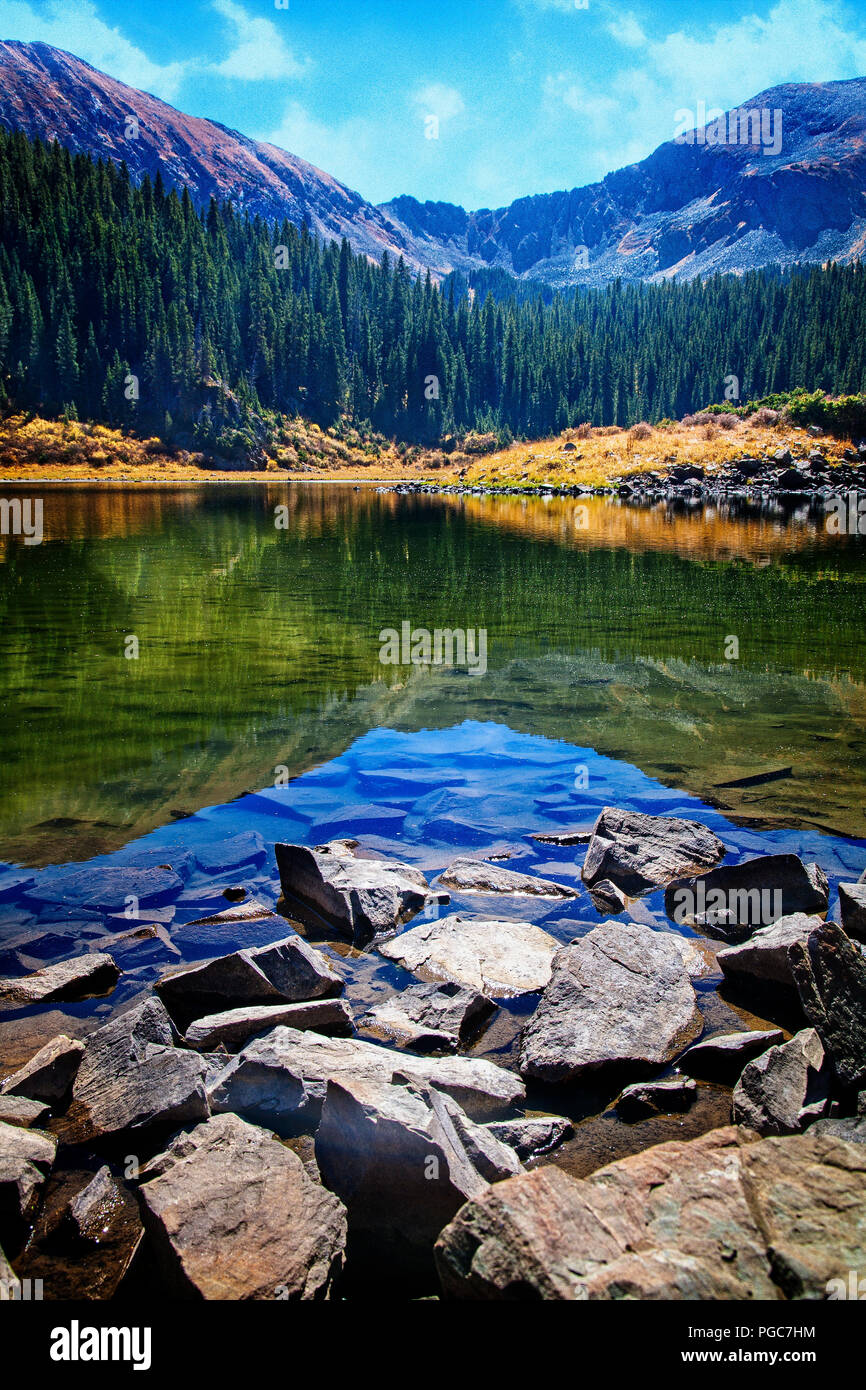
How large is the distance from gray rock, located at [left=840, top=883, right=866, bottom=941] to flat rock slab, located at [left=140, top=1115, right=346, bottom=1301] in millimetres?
4485

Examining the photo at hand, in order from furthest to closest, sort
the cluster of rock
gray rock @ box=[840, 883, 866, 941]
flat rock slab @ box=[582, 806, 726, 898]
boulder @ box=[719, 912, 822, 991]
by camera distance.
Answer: flat rock slab @ box=[582, 806, 726, 898], gray rock @ box=[840, 883, 866, 941], boulder @ box=[719, 912, 822, 991], the cluster of rock

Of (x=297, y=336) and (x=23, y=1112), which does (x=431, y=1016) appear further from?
(x=297, y=336)

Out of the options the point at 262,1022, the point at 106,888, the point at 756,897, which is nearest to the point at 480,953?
the point at 262,1022

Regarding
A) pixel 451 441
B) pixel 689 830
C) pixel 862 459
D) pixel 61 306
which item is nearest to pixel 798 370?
pixel 862 459

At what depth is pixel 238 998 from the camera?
20.6 ft

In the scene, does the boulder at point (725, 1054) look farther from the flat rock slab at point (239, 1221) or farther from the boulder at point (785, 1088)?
the flat rock slab at point (239, 1221)

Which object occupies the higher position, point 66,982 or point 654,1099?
point 66,982

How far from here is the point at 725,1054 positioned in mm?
5648

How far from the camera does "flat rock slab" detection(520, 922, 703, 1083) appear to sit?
5652 mm

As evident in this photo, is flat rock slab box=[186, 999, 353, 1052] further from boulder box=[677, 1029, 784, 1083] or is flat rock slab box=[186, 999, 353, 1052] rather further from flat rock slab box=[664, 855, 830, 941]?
flat rock slab box=[664, 855, 830, 941]

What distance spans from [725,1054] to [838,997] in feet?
2.85

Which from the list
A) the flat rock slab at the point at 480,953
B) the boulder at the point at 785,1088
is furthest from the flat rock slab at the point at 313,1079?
the boulder at the point at 785,1088

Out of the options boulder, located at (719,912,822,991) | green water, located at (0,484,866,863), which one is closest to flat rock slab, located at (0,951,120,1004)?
green water, located at (0,484,866,863)
